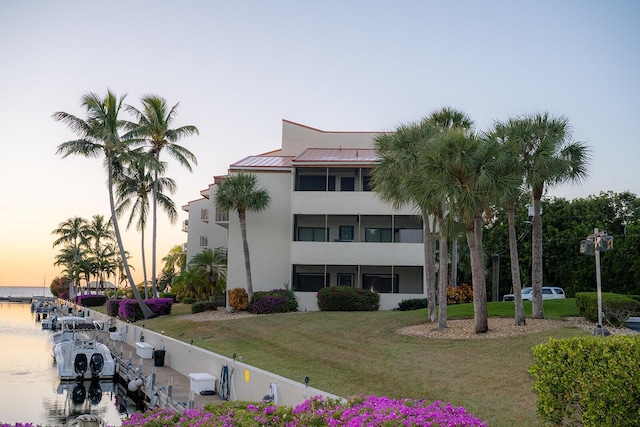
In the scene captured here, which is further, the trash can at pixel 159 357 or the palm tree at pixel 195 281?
the palm tree at pixel 195 281

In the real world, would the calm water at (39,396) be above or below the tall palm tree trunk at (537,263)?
below

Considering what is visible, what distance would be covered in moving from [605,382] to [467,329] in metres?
15.0

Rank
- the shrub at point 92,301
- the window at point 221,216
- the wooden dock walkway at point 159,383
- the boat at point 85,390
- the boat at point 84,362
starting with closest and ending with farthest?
the wooden dock walkway at point 159,383
the boat at point 85,390
the boat at point 84,362
the window at point 221,216
the shrub at point 92,301

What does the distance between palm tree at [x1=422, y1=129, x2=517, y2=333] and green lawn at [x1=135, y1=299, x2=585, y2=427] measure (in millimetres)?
2749

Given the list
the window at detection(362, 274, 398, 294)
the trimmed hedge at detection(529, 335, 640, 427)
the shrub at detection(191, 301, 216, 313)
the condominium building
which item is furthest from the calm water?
the window at detection(362, 274, 398, 294)

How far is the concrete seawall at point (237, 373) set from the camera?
15.9 m

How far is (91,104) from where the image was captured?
141 ft

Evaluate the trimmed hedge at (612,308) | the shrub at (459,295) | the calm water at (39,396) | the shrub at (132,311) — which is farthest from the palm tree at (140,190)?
the trimmed hedge at (612,308)

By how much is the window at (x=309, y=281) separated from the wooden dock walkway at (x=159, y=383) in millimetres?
11399

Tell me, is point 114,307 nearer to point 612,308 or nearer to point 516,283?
point 516,283

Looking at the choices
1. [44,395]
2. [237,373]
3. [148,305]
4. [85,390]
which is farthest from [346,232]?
[237,373]

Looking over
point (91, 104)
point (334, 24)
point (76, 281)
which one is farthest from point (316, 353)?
point (76, 281)

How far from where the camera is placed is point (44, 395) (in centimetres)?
2841

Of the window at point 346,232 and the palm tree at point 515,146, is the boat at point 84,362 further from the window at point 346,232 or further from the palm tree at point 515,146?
the palm tree at point 515,146
